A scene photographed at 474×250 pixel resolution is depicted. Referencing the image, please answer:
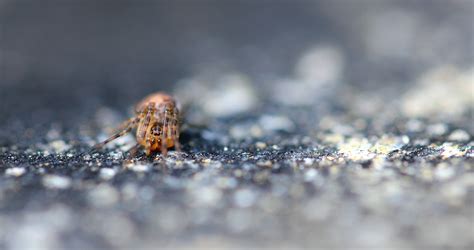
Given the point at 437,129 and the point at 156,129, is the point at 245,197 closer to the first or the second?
the point at 156,129

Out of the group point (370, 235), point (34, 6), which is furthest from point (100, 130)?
point (34, 6)

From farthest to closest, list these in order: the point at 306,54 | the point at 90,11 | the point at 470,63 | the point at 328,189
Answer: the point at 90,11 → the point at 306,54 → the point at 470,63 → the point at 328,189

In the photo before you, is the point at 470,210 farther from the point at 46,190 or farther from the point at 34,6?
the point at 34,6

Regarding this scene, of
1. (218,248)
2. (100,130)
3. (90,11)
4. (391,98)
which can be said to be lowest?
(218,248)

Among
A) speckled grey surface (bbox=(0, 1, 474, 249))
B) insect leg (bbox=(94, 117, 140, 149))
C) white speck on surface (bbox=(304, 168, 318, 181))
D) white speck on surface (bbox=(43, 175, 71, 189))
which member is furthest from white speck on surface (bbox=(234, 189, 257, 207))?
insect leg (bbox=(94, 117, 140, 149))

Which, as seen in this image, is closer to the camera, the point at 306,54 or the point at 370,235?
the point at 370,235

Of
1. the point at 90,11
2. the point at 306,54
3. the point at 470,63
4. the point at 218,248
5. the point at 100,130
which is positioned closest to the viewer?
the point at 218,248

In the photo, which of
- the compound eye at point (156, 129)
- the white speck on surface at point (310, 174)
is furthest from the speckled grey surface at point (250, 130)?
the compound eye at point (156, 129)
